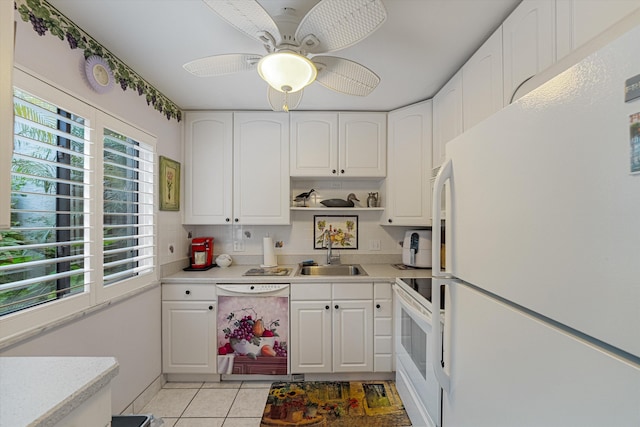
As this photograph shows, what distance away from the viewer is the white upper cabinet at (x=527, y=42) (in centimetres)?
108

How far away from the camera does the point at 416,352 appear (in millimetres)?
1674

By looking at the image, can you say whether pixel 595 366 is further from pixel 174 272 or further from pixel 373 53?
pixel 174 272

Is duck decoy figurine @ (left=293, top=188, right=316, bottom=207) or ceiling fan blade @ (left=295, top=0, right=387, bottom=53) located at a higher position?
ceiling fan blade @ (left=295, top=0, right=387, bottom=53)

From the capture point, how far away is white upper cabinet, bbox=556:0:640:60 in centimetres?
82

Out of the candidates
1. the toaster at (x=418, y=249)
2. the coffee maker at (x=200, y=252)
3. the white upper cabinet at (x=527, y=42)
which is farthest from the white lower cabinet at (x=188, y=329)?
the white upper cabinet at (x=527, y=42)

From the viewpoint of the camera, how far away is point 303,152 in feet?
8.40

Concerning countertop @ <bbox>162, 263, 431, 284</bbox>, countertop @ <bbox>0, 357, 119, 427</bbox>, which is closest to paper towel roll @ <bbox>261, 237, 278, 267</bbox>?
countertop @ <bbox>162, 263, 431, 284</bbox>

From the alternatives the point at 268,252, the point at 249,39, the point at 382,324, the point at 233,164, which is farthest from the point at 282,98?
the point at 382,324

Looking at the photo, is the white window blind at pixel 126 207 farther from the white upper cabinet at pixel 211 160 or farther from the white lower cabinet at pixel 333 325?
the white lower cabinet at pixel 333 325

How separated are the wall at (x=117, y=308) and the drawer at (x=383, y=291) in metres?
1.75

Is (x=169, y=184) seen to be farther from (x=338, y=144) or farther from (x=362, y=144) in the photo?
(x=362, y=144)

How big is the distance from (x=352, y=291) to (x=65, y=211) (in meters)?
1.89

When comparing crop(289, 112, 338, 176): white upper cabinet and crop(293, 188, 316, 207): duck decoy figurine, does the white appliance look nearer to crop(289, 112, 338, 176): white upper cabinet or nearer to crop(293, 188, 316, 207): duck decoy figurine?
crop(289, 112, 338, 176): white upper cabinet

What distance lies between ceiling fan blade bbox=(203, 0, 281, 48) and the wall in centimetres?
91
